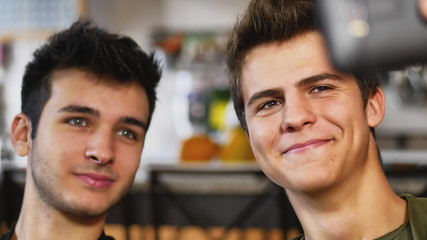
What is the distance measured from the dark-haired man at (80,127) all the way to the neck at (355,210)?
1.79ft

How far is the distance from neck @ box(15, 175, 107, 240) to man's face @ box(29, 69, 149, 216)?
0.04m

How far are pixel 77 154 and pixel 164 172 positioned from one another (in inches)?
45.8

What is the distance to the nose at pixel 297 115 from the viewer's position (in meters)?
1.07

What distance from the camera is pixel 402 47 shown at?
39 centimetres

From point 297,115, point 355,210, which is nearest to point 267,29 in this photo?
point 297,115

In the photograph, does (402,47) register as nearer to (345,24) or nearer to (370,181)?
Answer: (345,24)

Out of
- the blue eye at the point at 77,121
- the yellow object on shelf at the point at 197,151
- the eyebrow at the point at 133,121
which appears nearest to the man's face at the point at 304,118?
the eyebrow at the point at 133,121

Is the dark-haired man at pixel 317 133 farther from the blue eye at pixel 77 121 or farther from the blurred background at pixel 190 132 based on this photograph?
the blurred background at pixel 190 132

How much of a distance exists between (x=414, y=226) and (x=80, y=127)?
3.03 ft

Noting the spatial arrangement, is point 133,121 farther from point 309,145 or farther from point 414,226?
point 414,226

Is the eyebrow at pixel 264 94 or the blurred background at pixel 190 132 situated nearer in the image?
the eyebrow at pixel 264 94

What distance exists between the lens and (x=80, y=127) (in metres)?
1.42

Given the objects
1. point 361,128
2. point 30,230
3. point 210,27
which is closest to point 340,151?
point 361,128

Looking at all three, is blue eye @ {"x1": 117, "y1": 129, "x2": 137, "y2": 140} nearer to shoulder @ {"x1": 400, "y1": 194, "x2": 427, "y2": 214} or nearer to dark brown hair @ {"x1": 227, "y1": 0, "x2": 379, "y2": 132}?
dark brown hair @ {"x1": 227, "y1": 0, "x2": 379, "y2": 132}
